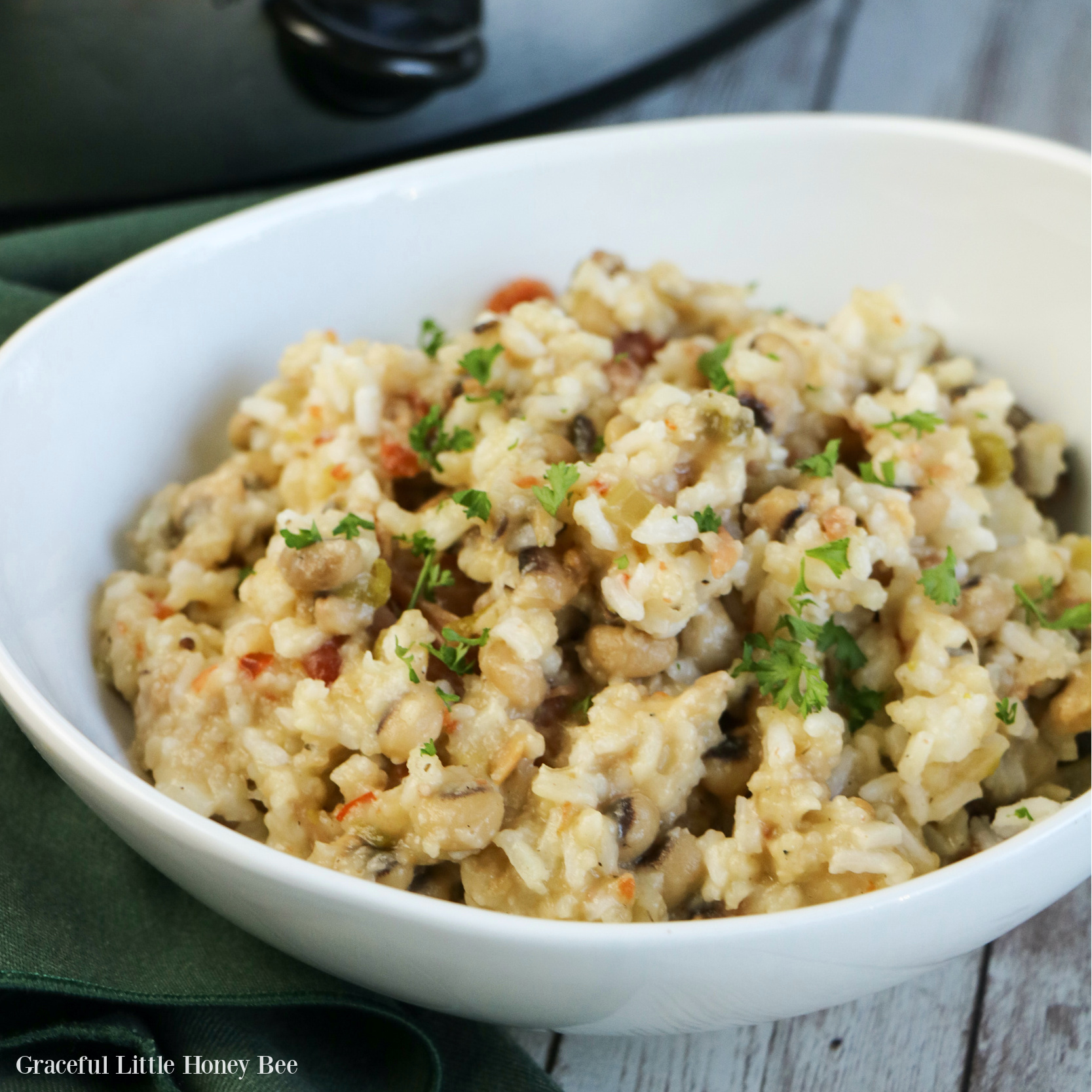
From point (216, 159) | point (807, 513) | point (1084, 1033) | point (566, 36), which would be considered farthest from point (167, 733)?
point (566, 36)

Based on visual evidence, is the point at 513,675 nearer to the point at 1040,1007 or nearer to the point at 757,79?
the point at 1040,1007

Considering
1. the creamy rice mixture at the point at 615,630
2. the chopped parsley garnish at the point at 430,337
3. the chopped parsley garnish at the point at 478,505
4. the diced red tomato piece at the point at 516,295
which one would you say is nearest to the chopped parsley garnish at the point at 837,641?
the creamy rice mixture at the point at 615,630

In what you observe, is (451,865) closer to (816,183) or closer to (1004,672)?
(1004,672)

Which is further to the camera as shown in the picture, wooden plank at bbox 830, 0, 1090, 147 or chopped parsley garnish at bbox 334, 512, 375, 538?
wooden plank at bbox 830, 0, 1090, 147

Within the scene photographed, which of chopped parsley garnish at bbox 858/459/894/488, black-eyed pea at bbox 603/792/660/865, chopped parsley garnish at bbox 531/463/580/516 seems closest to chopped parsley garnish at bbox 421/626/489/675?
chopped parsley garnish at bbox 531/463/580/516

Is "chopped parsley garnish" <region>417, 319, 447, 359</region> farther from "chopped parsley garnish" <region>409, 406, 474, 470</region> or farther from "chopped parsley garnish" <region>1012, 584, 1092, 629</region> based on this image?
"chopped parsley garnish" <region>1012, 584, 1092, 629</region>

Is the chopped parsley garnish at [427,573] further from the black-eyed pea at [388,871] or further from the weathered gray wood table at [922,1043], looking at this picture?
the weathered gray wood table at [922,1043]
